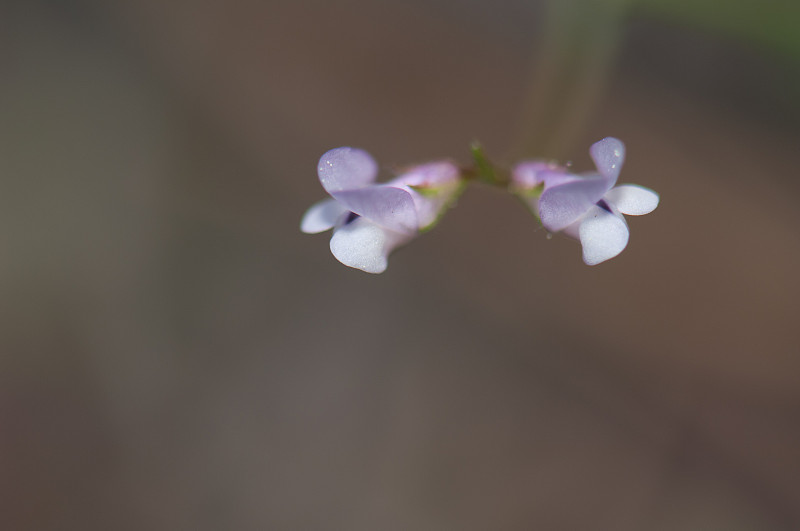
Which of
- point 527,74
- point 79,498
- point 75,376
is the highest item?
point 527,74

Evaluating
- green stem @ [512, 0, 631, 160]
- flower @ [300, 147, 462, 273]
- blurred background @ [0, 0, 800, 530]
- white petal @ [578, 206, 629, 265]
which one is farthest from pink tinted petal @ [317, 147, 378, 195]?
blurred background @ [0, 0, 800, 530]

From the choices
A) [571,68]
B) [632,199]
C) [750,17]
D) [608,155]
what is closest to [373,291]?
[571,68]

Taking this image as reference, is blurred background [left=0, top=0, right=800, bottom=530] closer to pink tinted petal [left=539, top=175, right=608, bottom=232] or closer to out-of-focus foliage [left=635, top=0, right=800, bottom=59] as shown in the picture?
out-of-focus foliage [left=635, top=0, right=800, bottom=59]

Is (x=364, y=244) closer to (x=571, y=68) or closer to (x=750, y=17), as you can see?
(x=571, y=68)

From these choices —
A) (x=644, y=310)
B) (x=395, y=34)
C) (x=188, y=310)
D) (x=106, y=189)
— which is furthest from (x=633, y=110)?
(x=106, y=189)

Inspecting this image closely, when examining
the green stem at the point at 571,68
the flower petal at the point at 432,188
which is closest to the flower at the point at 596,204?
the flower petal at the point at 432,188

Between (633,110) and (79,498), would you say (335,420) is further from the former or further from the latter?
(633,110)
